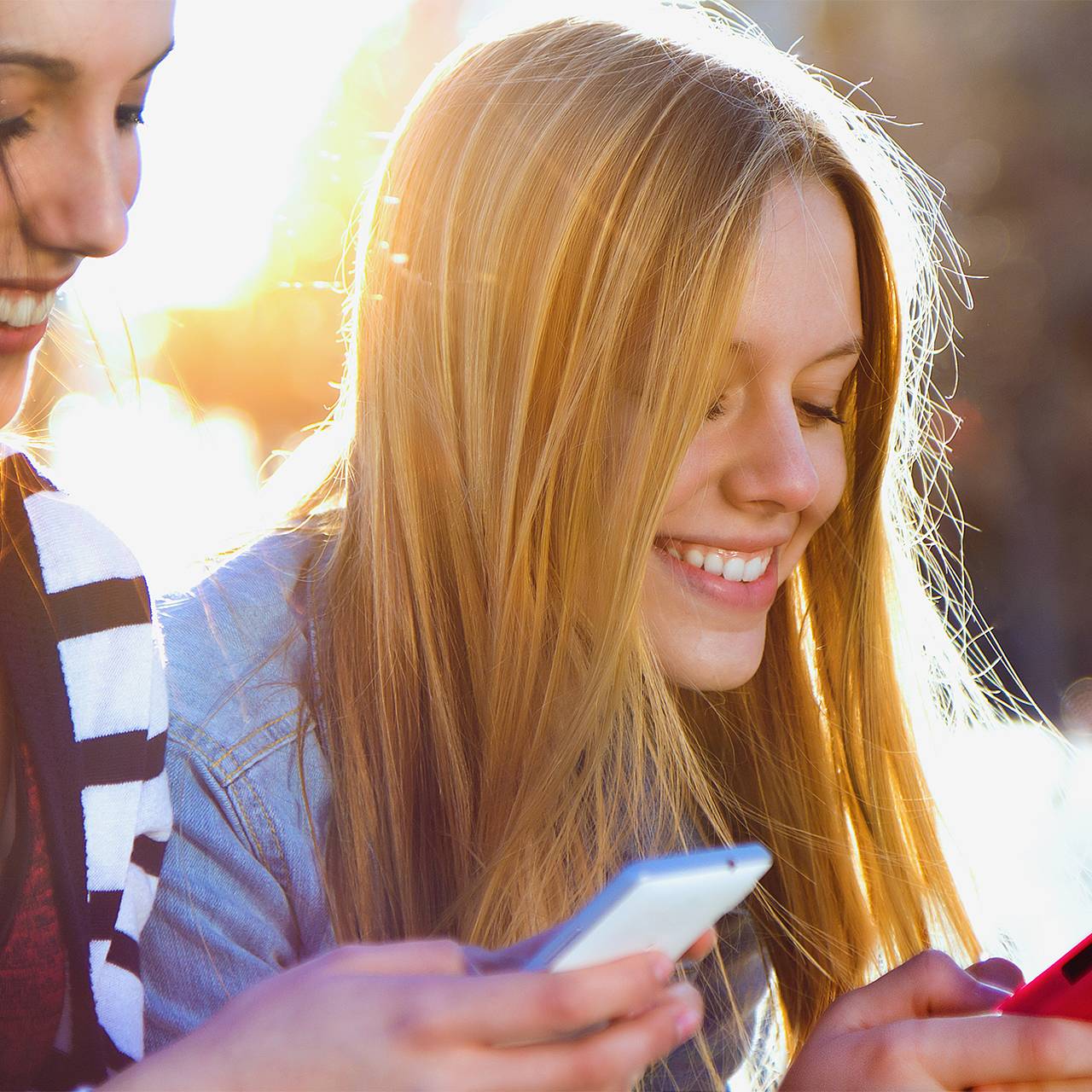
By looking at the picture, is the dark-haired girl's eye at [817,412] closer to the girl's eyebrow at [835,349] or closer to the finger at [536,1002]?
the girl's eyebrow at [835,349]

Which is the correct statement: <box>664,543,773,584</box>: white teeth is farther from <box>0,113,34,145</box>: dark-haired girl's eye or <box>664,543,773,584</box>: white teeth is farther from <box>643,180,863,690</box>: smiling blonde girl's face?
<box>0,113,34,145</box>: dark-haired girl's eye

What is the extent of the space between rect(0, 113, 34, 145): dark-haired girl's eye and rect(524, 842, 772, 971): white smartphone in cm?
52

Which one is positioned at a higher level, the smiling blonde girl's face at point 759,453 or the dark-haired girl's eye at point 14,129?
the dark-haired girl's eye at point 14,129

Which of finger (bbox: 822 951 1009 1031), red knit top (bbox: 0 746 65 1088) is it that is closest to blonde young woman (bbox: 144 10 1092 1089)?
red knit top (bbox: 0 746 65 1088)

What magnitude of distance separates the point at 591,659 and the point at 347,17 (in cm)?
75

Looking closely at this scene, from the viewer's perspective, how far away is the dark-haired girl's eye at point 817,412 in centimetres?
125

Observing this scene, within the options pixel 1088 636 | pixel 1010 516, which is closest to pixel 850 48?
pixel 1010 516

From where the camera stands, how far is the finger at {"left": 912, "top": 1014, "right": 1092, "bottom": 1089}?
685mm

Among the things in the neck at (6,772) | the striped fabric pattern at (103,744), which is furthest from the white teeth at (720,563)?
the neck at (6,772)

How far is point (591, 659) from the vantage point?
1085 millimetres

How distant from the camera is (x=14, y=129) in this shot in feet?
2.14

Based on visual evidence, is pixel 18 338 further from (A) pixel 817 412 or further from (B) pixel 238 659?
(A) pixel 817 412

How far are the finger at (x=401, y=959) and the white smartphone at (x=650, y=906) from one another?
4 centimetres

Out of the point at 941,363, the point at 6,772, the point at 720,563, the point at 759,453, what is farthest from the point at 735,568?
the point at 941,363
